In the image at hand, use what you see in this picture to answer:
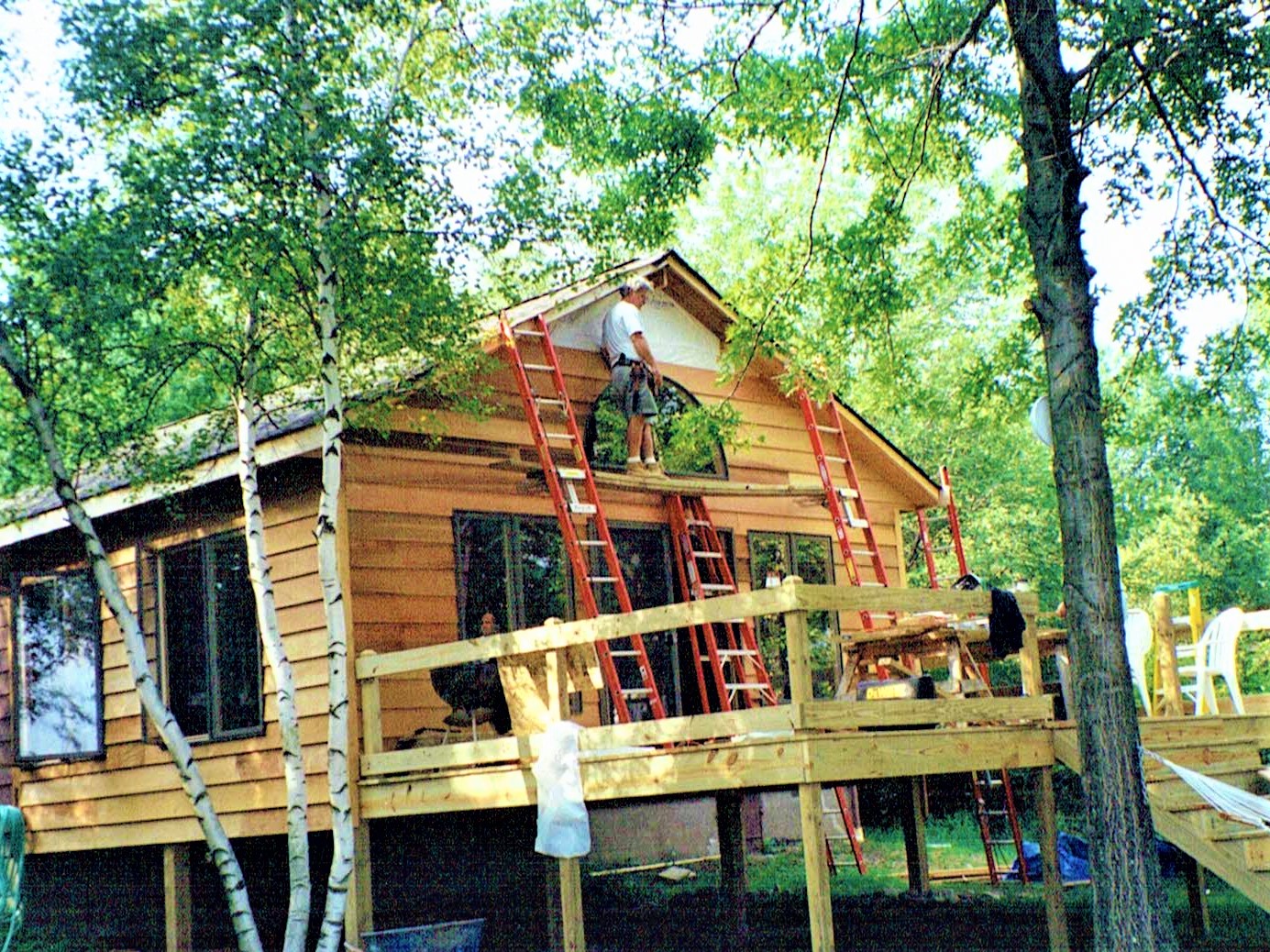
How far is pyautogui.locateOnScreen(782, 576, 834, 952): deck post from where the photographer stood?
8242mm

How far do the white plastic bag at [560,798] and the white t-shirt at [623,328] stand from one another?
4201 mm

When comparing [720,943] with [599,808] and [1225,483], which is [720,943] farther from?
[1225,483]

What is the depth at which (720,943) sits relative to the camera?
467 inches

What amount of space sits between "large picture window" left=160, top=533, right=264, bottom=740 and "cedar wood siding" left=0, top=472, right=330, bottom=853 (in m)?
0.14

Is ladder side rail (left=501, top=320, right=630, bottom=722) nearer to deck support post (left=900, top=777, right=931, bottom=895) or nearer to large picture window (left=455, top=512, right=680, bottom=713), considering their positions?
large picture window (left=455, top=512, right=680, bottom=713)

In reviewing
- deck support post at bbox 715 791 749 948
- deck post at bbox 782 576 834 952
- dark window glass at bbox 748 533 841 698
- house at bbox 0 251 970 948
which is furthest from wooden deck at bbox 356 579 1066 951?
dark window glass at bbox 748 533 841 698

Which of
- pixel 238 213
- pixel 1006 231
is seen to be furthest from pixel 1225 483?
pixel 238 213

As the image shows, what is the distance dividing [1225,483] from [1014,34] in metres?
24.9

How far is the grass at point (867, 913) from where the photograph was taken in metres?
11.4

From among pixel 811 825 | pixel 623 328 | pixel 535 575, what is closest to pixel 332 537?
pixel 535 575

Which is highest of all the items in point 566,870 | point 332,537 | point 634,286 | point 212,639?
point 634,286

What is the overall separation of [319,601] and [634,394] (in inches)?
124

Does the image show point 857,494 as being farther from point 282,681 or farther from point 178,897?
point 178,897

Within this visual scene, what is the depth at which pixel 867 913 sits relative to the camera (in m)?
12.7
